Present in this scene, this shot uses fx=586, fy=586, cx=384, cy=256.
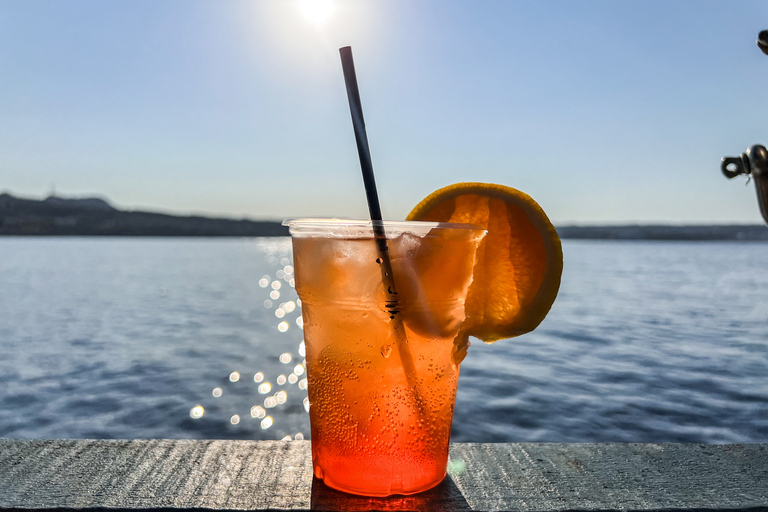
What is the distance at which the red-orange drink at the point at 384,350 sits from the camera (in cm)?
109

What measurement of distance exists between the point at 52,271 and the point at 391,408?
79.6 ft

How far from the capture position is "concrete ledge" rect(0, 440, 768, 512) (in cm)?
102

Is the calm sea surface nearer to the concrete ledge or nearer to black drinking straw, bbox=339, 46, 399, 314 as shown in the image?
the concrete ledge

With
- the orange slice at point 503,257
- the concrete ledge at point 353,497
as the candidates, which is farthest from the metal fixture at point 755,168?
the concrete ledge at point 353,497

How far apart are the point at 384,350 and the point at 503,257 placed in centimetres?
33

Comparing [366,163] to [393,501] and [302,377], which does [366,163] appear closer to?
[393,501]

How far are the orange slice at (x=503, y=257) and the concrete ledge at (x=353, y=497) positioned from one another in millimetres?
272

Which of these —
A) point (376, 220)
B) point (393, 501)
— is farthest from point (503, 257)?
point (393, 501)

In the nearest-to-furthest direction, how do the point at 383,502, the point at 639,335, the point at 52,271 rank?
1. the point at 383,502
2. the point at 639,335
3. the point at 52,271

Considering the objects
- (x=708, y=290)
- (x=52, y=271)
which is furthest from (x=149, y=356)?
(x=52, y=271)

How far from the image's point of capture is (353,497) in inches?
42.6

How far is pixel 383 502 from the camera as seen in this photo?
42.0 inches

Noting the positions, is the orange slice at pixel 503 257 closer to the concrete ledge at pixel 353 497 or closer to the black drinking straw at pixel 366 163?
the black drinking straw at pixel 366 163

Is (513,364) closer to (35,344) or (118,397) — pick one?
(118,397)
